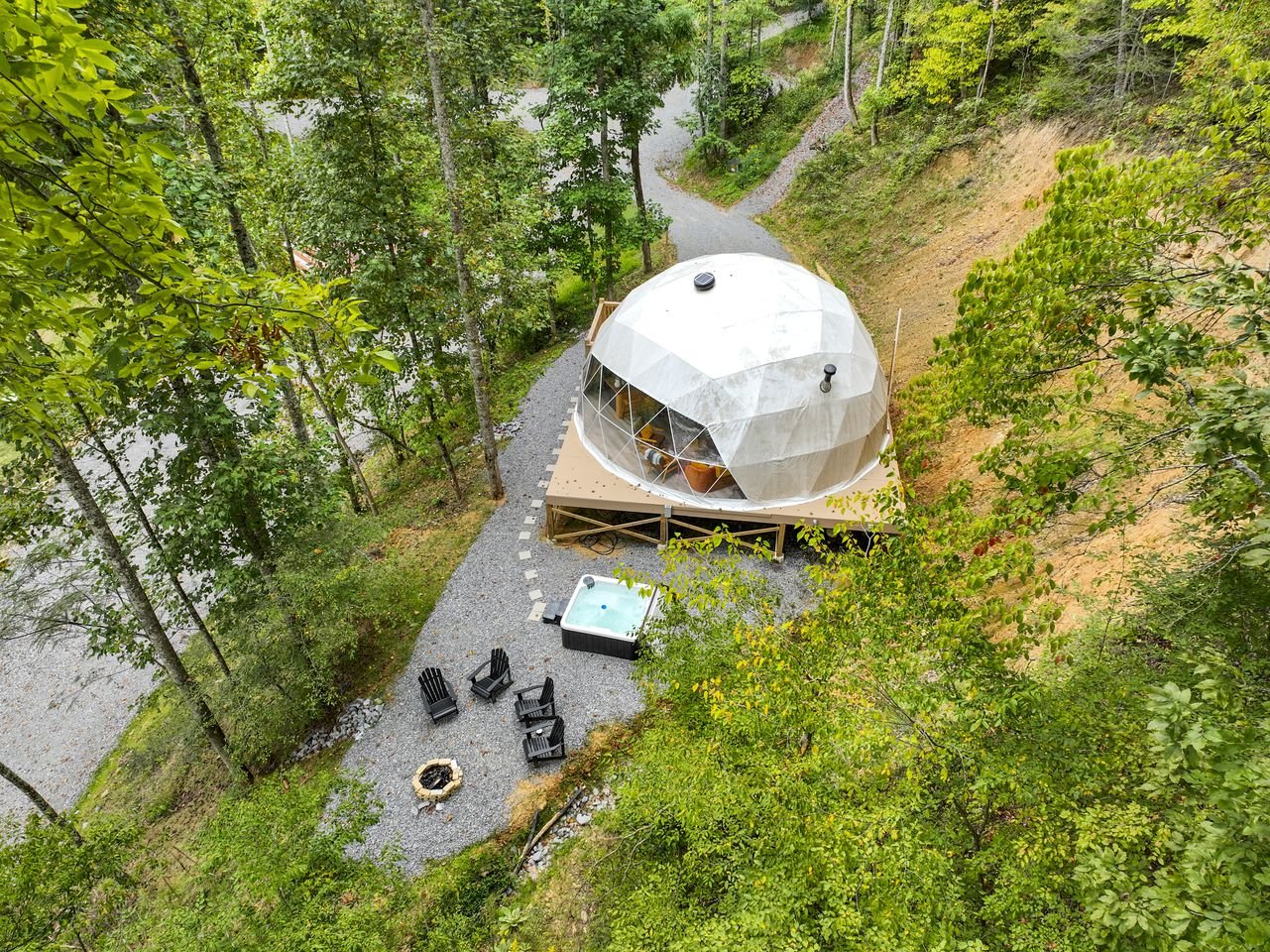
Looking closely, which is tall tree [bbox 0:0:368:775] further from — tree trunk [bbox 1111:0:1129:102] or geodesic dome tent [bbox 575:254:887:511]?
tree trunk [bbox 1111:0:1129:102]

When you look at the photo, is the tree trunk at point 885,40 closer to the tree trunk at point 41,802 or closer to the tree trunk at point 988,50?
the tree trunk at point 988,50

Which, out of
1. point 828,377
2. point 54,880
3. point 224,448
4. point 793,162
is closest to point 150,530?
point 224,448

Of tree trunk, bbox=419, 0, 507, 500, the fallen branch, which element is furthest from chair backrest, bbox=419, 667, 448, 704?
tree trunk, bbox=419, 0, 507, 500

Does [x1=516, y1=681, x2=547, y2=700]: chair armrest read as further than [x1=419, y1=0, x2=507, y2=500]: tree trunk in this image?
Yes

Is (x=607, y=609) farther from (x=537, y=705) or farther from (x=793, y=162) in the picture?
(x=793, y=162)

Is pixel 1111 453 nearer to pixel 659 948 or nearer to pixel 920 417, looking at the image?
pixel 920 417

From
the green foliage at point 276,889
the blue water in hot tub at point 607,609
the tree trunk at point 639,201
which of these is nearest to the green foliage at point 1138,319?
the green foliage at point 276,889

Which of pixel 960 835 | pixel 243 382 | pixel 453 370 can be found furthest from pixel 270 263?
pixel 960 835

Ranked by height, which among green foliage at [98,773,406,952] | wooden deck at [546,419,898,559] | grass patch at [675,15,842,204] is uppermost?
grass patch at [675,15,842,204]
